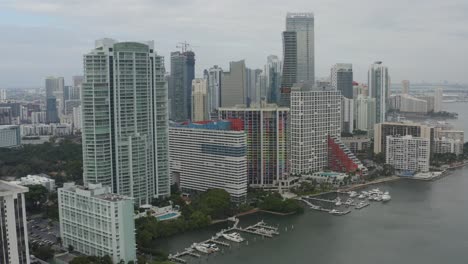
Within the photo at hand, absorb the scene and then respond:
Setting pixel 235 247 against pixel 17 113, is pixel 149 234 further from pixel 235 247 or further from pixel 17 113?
pixel 17 113

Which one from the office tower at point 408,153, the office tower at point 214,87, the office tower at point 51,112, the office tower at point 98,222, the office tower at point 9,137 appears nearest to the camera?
the office tower at point 98,222

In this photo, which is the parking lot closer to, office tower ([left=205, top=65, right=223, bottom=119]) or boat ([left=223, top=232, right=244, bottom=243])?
boat ([left=223, top=232, right=244, bottom=243])

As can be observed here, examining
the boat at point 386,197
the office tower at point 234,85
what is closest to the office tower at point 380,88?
the office tower at point 234,85

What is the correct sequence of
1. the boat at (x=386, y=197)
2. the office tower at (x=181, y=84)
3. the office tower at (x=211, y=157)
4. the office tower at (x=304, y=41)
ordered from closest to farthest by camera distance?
the office tower at (x=211, y=157) → the boat at (x=386, y=197) → the office tower at (x=181, y=84) → the office tower at (x=304, y=41)

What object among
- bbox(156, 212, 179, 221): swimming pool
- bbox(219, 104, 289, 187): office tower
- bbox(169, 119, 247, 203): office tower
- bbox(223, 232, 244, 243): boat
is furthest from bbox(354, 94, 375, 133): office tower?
bbox(223, 232, 244, 243): boat

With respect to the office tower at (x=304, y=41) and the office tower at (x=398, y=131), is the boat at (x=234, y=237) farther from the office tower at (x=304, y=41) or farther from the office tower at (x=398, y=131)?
the office tower at (x=304, y=41)
